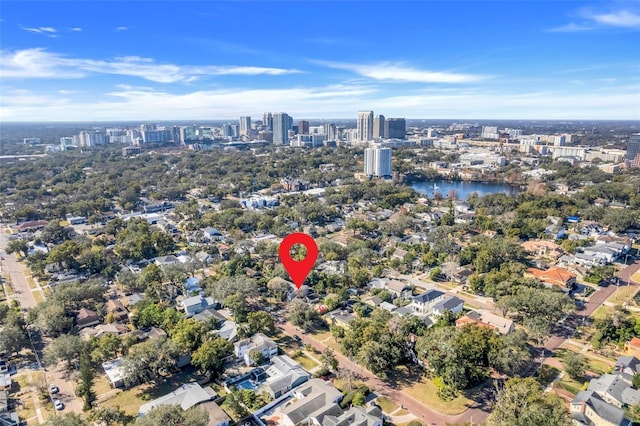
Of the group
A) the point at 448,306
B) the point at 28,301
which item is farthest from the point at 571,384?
the point at 28,301

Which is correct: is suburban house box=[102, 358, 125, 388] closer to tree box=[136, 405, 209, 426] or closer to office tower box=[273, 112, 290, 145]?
tree box=[136, 405, 209, 426]

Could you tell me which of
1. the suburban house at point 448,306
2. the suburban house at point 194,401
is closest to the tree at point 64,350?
the suburban house at point 194,401

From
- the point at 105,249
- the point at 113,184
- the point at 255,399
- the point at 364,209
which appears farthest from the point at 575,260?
the point at 113,184

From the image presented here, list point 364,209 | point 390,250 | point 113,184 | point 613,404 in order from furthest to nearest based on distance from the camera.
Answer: point 113,184 < point 364,209 < point 390,250 < point 613,404

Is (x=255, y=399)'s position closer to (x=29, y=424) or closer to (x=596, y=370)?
(x=29, y=424)

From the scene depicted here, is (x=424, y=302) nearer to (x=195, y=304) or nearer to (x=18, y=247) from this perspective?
(x=195, y=304)

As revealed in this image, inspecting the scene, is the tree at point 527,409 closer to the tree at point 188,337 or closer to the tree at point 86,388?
the tree at point 188,337

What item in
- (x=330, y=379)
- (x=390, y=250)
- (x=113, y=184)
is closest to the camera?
(x=330, y=379)
